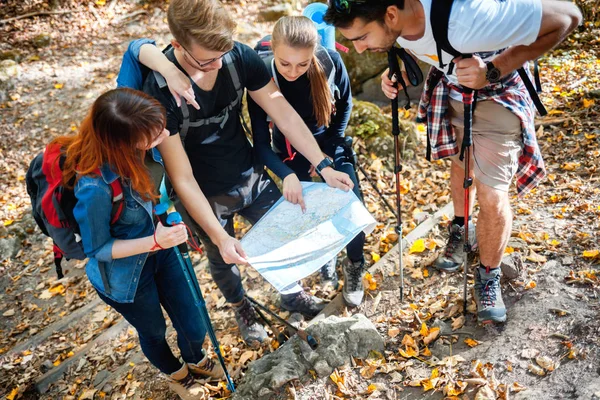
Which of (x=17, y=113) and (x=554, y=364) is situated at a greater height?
(x=554, y=364)

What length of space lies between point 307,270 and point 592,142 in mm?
4054

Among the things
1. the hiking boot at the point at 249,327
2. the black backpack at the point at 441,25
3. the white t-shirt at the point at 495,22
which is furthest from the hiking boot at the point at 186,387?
the white t-shirt at the point at 495,22

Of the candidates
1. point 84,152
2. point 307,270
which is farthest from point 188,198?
point 307,270

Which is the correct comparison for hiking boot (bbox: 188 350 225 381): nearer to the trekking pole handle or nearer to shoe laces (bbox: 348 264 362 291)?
shoe laces (bbox: 348 264 362 291)

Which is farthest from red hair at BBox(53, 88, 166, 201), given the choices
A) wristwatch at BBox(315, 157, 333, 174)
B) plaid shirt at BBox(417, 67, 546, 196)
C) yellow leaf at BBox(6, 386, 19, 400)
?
yellow leaf at BBox(6, 386, 19, 400)

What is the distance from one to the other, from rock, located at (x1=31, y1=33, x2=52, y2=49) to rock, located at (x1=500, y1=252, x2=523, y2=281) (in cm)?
1015

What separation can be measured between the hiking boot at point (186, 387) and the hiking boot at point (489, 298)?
6.87 ft

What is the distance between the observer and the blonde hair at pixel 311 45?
9.90 ft

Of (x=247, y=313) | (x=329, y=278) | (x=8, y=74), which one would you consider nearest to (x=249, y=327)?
(x=247, y=313)

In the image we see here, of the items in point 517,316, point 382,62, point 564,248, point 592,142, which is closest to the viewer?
point 517,316

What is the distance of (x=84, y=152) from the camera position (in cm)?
→ 233

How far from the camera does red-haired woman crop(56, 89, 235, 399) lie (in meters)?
2.27

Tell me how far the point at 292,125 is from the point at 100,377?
9.79ft

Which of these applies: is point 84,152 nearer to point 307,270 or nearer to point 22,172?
point 307,270
